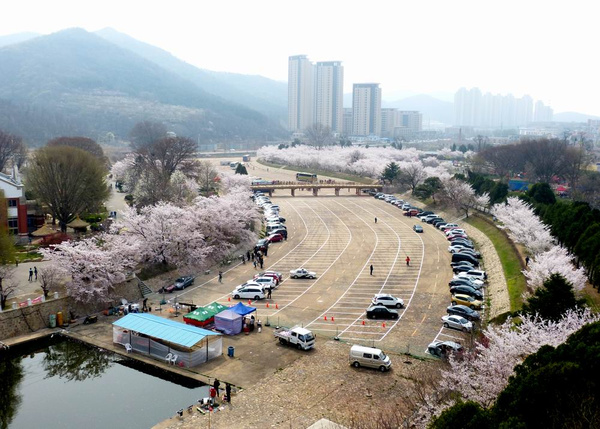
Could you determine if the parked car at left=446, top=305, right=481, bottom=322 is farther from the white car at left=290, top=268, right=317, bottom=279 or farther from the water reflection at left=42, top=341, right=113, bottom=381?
the water reflection at left=42, top=341, right=113, bottom=381

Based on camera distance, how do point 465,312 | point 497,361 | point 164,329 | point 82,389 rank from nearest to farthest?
point 497,361 → point 82,389 → point 164,329 → point 465,312

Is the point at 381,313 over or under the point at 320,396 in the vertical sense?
over

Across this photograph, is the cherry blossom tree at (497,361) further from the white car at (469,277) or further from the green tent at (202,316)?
the white car at (469,277)

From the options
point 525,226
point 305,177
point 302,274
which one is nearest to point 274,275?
point 302,274

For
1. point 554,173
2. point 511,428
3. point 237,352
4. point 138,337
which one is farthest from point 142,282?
point 554,173

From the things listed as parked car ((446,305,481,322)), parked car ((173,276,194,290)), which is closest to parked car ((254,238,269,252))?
parked car ((173,276,194,290))

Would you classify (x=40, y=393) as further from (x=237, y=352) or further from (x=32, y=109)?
(x=32, y=109)

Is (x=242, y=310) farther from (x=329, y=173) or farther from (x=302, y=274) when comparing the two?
(x=329, y=173)
